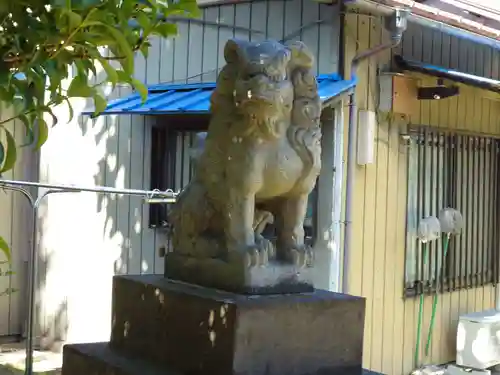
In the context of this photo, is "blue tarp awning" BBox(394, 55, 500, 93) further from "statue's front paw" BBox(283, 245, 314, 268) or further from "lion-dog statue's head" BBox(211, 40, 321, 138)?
"statue's front paw" BBox(283, 245, 314, 268)

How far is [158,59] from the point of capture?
293 inches

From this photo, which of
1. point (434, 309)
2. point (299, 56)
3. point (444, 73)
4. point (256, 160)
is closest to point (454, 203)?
point (434, 309)

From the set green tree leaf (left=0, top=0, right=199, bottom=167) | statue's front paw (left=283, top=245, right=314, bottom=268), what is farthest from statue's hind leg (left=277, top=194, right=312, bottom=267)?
green tree leaf (left=0, top=0, right=199, bottom=167)

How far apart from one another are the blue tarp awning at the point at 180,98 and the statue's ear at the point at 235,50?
219cm

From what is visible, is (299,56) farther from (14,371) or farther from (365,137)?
(14,371)

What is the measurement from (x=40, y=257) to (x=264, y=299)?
5.62m

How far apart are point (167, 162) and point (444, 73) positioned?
111 inches

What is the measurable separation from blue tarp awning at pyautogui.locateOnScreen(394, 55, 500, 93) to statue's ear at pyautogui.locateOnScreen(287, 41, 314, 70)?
10.7 feet

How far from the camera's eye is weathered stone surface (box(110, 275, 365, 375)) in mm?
2912

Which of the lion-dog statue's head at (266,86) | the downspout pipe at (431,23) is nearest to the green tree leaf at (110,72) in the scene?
the lion-dog statue's head at (266,86)

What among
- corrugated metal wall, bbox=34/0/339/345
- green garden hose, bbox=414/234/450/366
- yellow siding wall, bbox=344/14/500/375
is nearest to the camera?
yellow siding wall, bbox=344/14/500/375

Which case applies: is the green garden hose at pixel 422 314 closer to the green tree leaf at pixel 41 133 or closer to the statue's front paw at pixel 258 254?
the statue's front paw at pixel 258 254

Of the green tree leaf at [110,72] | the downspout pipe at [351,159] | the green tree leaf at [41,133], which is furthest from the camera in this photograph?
the downspout pipe at [351,159]

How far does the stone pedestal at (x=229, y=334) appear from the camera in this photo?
2.92 meters
